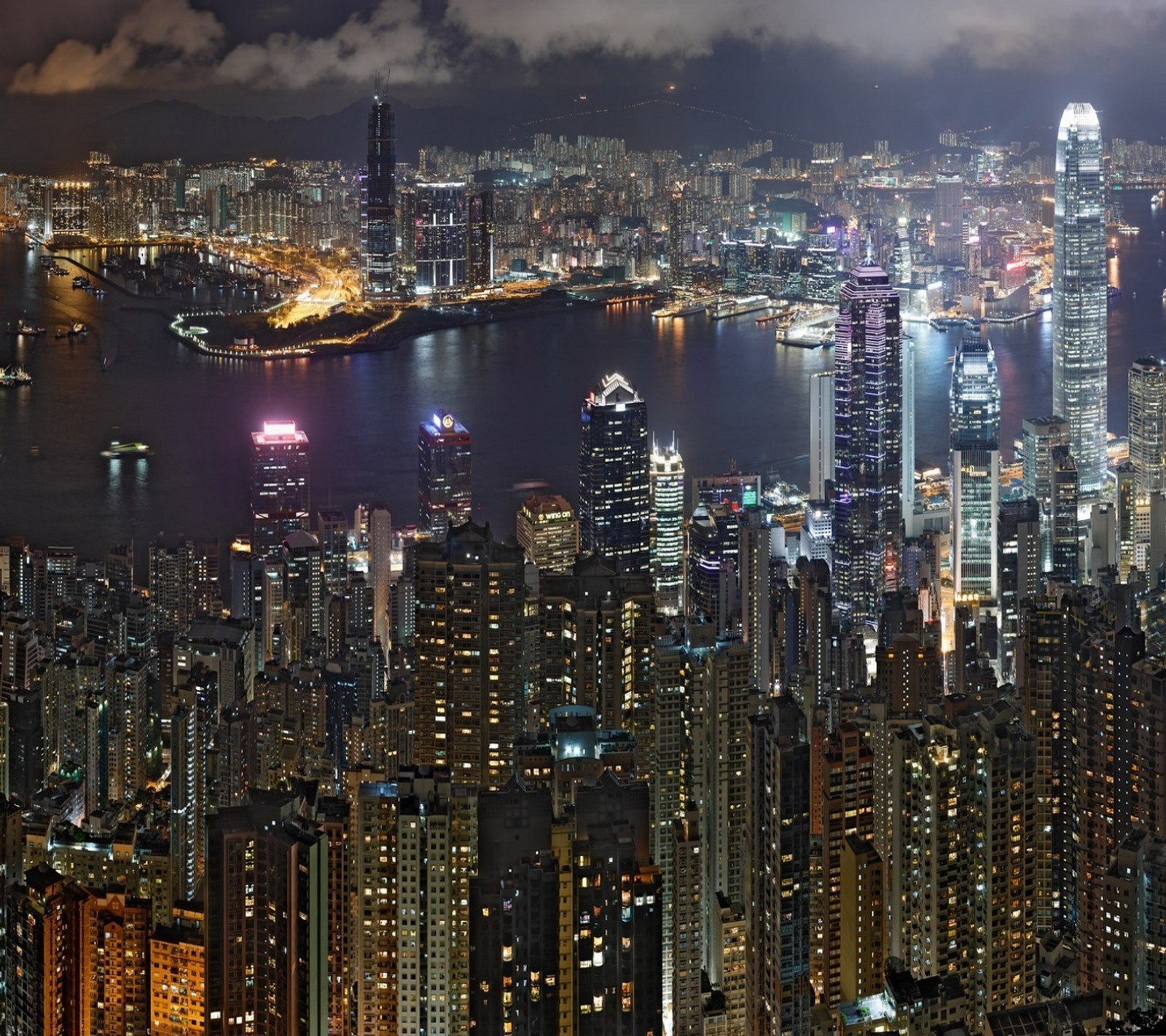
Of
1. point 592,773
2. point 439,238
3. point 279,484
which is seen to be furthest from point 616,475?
point 592,773

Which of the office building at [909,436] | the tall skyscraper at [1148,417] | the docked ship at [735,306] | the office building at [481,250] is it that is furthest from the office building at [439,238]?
the tall skyscraper at [1148,417]

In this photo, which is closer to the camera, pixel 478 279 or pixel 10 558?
pixel 10 558

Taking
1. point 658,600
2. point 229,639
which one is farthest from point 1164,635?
point 229,639

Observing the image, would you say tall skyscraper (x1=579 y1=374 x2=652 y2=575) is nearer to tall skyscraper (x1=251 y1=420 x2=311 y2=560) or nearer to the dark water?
the dark water

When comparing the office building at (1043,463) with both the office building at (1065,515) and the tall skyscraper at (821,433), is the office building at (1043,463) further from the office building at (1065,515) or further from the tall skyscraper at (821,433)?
the tall skyscraper at (821,433)

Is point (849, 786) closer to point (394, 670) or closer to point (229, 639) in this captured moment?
point (394, 670)

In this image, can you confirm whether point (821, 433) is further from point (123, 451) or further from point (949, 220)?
point (123, 451)
